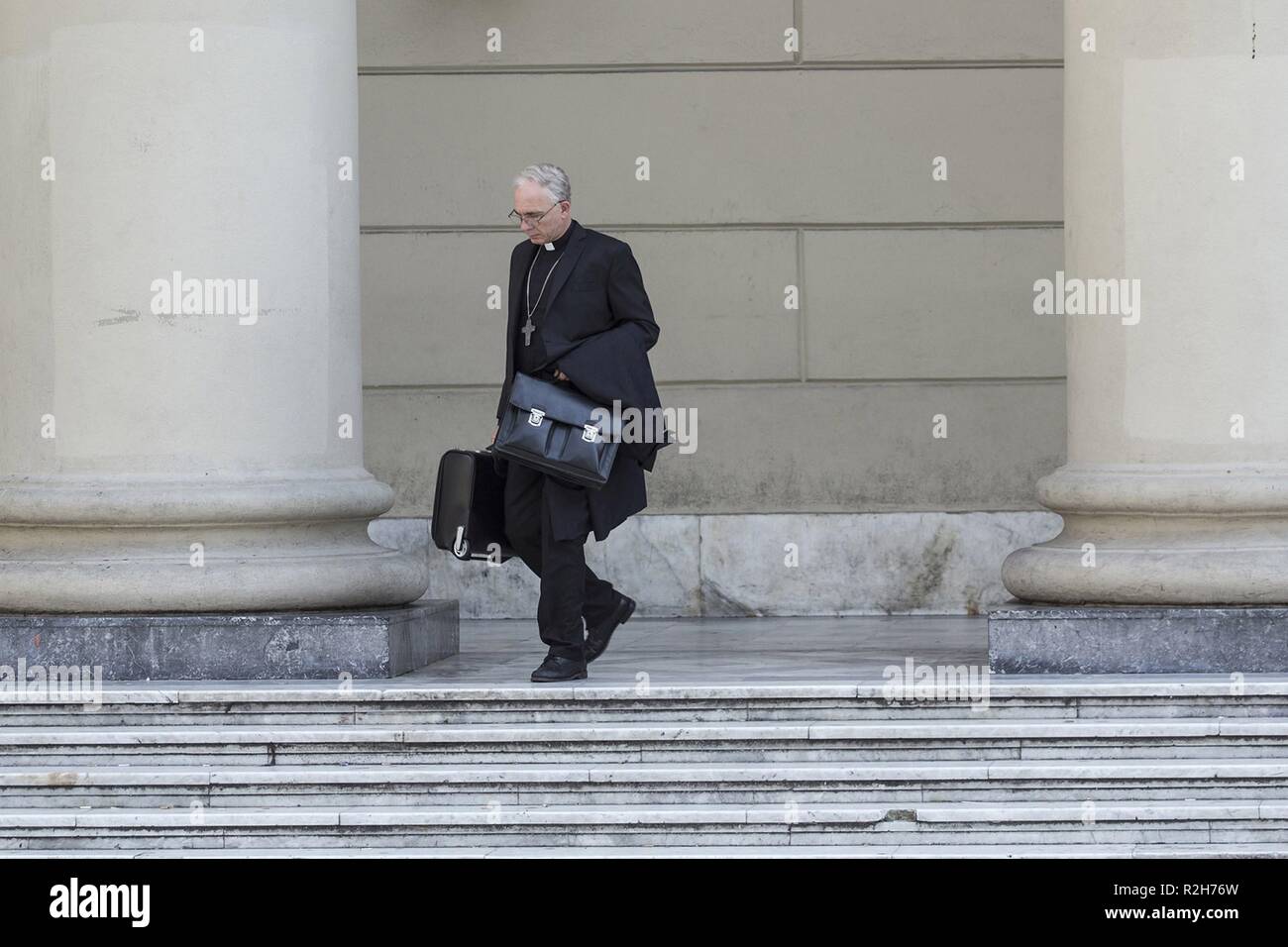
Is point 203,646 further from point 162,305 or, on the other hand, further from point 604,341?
point 604,341

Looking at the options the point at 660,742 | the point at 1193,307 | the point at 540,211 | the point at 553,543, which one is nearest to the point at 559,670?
the point at 553,543

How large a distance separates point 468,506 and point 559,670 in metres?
0.68

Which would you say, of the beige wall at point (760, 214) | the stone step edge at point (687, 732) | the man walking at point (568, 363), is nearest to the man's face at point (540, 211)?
the man walking at point (568, 363)

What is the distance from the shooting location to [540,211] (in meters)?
7.24

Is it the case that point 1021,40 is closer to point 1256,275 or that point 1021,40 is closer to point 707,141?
point 707,141

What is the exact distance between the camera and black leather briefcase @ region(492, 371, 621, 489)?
Result: 7078 millimetres

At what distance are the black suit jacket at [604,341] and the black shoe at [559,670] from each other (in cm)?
42

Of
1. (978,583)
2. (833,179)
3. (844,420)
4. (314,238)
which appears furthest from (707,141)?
(314,238)

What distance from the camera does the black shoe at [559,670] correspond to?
23.2 feet

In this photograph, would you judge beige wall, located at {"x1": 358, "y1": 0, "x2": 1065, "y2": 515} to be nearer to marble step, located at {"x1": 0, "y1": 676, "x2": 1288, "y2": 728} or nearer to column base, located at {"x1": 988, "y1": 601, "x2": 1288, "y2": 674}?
column base, located at {"x1": 988, "y1": 601, "x2": 1288, "y2": 674}

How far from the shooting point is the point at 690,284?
1059cm

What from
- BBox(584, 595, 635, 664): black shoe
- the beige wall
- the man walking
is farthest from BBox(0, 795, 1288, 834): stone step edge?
the beige wall

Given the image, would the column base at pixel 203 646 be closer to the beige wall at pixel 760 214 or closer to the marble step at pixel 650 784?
the marble step at pixel 650 784

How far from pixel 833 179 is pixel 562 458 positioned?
4.00 meters
